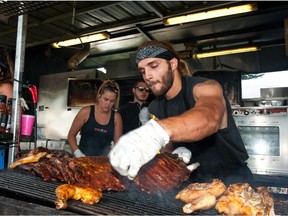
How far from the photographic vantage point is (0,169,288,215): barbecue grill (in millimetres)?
1549

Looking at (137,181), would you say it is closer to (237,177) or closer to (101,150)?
(237,177)

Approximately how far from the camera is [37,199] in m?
1.73

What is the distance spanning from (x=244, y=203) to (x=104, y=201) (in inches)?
36.9

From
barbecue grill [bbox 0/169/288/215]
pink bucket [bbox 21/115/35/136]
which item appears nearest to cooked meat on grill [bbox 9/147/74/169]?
barbecue grill [bbox 0/169/288/215]

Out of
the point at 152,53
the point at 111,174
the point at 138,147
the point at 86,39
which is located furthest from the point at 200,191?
the point at 86,39

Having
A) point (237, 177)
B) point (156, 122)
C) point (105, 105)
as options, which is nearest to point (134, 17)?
point (105, 105)

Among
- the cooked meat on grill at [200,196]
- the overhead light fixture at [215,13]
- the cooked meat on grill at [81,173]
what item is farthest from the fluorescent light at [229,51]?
the cooked meat on grill at [200,196]

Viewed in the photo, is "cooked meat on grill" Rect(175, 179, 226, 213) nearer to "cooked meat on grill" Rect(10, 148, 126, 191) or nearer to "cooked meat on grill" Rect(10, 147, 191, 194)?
"cooked meat on grill" Rect(10, 147, 191, 194)

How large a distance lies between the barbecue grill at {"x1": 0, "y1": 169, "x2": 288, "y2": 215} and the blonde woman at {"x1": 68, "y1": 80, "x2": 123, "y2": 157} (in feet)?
7.37

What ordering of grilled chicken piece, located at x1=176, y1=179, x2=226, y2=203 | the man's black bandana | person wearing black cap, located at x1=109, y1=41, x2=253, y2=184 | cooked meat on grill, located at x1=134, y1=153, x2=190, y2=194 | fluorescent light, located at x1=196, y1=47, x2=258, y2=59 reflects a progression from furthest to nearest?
fluorescent light, located at x1=196, y1=47, x2=258, y2=59
the man's black bandana
person wearing black cap, located at x1=109, y1=41, x2=253, y2=184
cooked meat on grill, located at x1=134, y1=153, x2=190, y2=194
grilled chicken piece, located at x1=176, y1=179, x2=226, y2=203

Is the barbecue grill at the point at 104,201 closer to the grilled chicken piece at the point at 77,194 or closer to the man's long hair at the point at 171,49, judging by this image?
the grilled chicken piece at the point at 77,194

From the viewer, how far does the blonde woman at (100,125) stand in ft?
14.7

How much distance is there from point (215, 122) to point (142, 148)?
68cm

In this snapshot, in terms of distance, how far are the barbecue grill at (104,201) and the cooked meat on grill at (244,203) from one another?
118 mm
